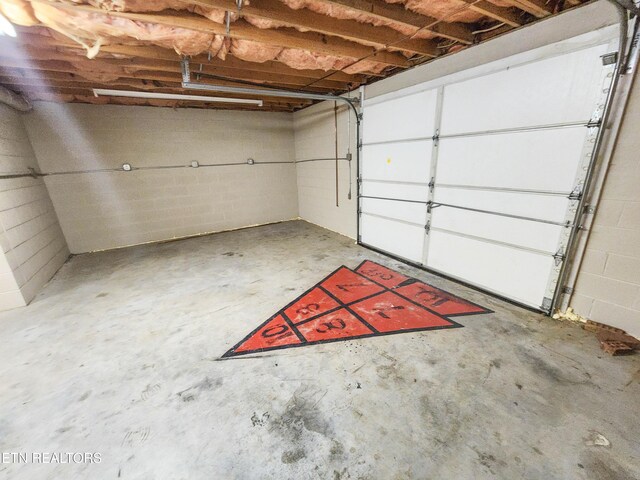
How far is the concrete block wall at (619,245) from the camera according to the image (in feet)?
6.62

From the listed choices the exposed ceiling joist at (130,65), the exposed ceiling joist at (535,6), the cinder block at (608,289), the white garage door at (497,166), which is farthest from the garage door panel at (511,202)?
the exposed ceiling joist at (130,65)

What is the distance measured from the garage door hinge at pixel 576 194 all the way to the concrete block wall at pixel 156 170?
5.50 meters

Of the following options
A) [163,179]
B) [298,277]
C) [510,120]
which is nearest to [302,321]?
[298,277]

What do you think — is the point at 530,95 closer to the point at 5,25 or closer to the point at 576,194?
the point at 576,194

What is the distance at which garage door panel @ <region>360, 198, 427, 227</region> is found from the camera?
12.0 feet

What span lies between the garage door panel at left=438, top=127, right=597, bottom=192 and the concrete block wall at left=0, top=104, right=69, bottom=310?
525 cm

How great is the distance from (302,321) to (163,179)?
15.1 feet

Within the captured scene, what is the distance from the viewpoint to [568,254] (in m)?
2.39

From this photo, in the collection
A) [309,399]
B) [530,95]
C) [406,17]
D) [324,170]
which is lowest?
[309,399]

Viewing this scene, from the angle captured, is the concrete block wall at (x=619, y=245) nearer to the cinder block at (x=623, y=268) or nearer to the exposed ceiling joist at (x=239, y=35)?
the cinder block at (x=623, y=268)

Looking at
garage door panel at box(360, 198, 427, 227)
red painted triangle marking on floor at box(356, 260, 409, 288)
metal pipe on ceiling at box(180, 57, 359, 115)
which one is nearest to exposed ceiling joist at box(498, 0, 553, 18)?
garage door panel at box(360, 198, 427, 227)

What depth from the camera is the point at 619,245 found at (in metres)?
2.16

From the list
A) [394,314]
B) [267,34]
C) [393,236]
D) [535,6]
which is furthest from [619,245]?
[267,34]

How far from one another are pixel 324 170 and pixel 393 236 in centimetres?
232
